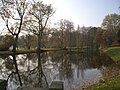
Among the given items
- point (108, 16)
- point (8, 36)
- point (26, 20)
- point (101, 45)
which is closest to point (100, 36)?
point (101, 45)

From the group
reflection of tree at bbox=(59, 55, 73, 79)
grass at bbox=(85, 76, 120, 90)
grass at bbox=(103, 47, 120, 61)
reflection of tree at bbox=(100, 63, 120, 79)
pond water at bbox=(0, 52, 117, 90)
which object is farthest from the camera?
grass at bbox=(103, 47, 120, 61)

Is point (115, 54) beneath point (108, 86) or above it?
above

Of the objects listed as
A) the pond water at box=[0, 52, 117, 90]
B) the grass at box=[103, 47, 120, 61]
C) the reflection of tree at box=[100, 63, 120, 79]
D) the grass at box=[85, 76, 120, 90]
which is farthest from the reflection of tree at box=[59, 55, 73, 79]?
the grass at box=[85, 76, 120, 90]

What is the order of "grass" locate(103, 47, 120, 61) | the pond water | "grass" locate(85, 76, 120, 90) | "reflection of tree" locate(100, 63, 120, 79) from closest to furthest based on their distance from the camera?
"grass" locate(85, 76, 120, 90)
the pond water
"reflection of tree" locate(100, 63, 120, 79)
"grass" locate(103, 47, 120, 61)

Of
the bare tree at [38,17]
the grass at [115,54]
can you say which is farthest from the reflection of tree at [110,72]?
the bare tree at [38,17]

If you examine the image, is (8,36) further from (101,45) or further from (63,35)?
(63,35)

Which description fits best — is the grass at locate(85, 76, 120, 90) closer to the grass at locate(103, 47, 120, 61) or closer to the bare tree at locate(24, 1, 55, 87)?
the grass at locate(103, 47, 120, 61)

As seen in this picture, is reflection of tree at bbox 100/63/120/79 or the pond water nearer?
the pond water

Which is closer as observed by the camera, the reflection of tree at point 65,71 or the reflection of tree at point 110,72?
the reflection of tree at point 110,72

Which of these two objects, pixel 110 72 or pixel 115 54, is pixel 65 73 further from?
pixel 115 54

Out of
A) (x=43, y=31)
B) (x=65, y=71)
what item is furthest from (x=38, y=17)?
(x=65, y=71)

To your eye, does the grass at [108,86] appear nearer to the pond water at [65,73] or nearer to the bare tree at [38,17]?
the pond water at [65,73]

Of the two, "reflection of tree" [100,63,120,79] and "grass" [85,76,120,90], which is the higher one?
"grass" [85,76,120,90]

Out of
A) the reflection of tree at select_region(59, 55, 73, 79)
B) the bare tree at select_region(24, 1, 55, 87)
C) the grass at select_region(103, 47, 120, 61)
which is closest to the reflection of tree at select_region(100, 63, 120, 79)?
the reflection of tree at select_region(59, 55, 73, 79)
